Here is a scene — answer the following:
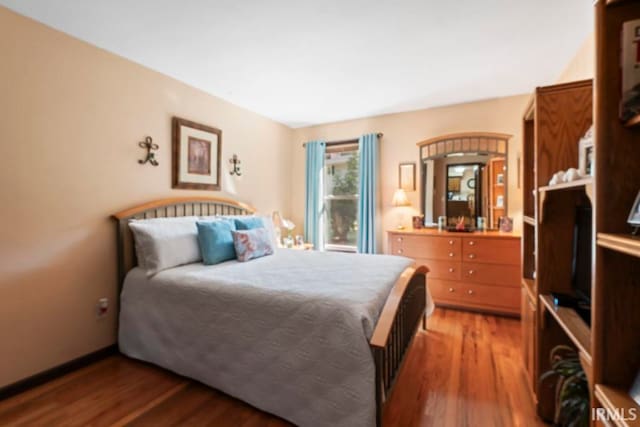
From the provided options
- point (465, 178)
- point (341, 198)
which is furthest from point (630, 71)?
point (341, 198)

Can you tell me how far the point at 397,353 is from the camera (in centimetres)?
181

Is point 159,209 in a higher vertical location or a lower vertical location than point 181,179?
lower

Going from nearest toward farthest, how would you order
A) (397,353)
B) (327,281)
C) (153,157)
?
(397,353), (327,281), (153,157)

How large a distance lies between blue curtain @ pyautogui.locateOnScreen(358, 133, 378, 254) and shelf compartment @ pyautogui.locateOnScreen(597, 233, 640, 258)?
10.4 ft

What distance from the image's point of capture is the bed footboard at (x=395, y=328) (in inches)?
53.5

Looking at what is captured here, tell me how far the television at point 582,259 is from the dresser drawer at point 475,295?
170 cm

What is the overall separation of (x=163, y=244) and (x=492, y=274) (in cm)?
322

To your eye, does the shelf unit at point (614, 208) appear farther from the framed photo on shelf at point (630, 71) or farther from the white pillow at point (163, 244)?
the white pillow at point (163, 244)

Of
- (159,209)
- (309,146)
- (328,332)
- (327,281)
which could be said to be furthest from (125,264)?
(309,146)

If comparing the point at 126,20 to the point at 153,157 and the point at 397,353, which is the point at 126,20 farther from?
the point at 397,353

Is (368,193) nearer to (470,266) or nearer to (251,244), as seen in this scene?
(470,266)

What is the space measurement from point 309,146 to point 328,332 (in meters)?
3.46

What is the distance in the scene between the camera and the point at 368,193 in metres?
4.06

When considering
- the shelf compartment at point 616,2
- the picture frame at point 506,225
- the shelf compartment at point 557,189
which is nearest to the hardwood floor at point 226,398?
the shelf compartment at point 557,189
